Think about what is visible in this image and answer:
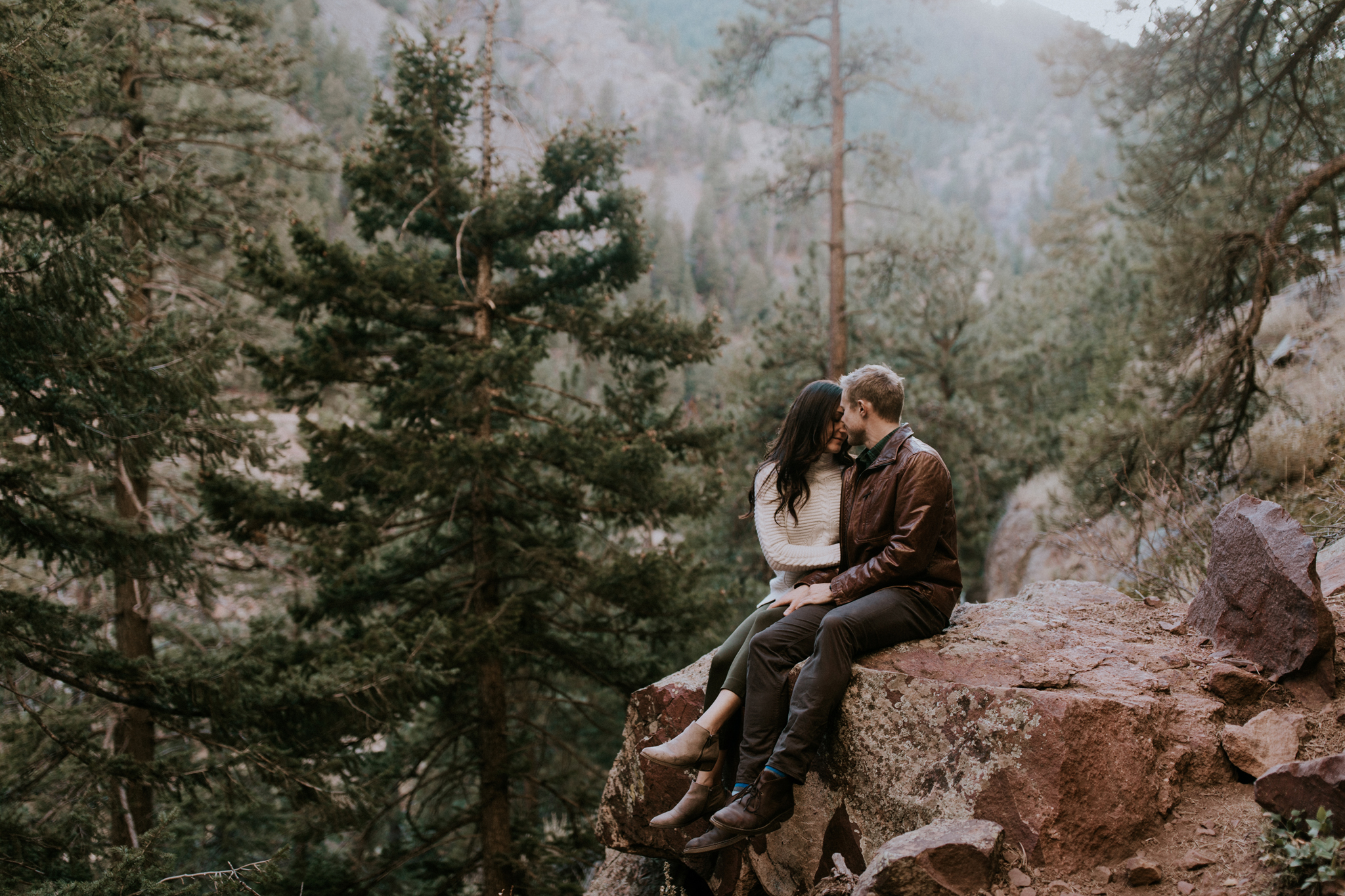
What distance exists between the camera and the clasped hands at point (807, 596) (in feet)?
11.3

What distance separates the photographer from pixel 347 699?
5.48m

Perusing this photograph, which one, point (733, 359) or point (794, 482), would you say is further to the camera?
point (733, 359)

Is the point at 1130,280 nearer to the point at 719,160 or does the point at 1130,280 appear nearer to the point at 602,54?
the point at 719,160

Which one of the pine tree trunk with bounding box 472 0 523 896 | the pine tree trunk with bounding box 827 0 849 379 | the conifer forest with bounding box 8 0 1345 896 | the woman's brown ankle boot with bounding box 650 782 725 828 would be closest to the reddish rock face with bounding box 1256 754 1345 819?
the woman's brown ankle boot with bounding box 650 782 725 828

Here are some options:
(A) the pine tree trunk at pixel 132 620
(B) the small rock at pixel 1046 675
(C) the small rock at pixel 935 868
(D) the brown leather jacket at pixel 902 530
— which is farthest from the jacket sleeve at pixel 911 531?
(A) the pine tree trunk at pixel 132 620

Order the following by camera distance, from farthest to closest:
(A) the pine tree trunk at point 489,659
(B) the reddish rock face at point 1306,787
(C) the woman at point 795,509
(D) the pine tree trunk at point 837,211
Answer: (D) the pine tree trunk at point 837,211
(A) the pine tree trunk at point 489,659
(C) the woman at point 795,509
(B) the reddish rock face at point 1306,787

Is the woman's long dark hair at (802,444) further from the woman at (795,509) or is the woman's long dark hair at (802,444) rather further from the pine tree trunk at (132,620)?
the pine tree trunk at (132,620)

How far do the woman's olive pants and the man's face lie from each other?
93 centimetres

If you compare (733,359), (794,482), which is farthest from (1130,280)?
(794,482)

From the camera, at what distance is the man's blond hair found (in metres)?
3.64

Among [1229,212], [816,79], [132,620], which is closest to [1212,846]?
[1229,212]

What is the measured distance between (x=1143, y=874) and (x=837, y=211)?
10819mm

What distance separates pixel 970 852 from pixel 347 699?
453cm

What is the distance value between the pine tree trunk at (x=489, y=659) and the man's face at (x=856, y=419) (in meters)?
3.90
